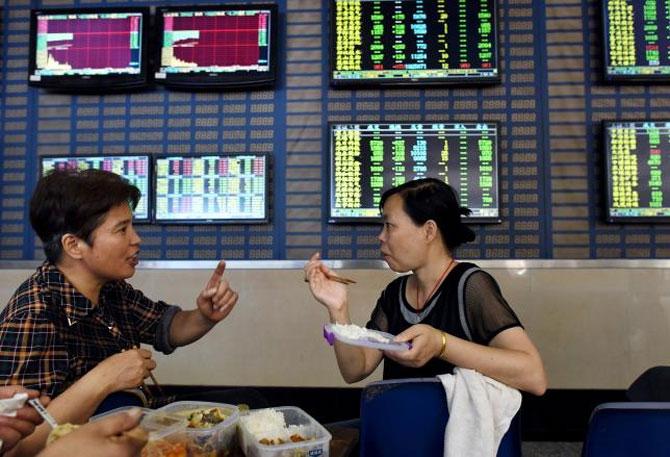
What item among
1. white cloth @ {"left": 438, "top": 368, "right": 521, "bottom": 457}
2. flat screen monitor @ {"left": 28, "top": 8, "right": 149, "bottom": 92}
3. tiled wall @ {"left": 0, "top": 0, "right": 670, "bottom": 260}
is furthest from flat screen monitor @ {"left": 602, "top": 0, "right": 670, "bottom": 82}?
flat screen monitor @ {"left": 28, "top": 8, "right": 149, "bottom": 92}

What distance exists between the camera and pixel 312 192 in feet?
11.1

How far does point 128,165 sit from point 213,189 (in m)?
0.61

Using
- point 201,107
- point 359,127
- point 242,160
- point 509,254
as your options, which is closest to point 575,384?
point 509,254

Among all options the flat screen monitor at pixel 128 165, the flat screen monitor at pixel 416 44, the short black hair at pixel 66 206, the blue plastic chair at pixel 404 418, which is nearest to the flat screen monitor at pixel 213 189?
the flat screen monitor at pixel 128 165

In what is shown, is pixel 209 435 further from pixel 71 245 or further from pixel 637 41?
pixel 637 41

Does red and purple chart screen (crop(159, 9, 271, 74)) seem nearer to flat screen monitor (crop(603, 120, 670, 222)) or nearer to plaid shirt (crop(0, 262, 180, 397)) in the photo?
plaid shirt (crop(0, 262, 180, 397))

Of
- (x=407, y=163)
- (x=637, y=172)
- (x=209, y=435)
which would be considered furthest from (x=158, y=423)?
(x=637, y=172)

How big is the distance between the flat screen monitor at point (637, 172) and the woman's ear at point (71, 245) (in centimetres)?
294

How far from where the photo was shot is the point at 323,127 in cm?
342

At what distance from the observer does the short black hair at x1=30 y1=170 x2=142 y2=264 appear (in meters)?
1.58

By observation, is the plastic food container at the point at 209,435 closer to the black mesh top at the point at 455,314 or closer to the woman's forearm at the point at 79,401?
the woman's forearm at the point at 79,401

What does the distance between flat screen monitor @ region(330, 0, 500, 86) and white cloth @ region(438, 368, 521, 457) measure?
2.42 metres

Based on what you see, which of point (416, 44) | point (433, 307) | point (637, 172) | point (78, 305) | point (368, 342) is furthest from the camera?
point (416, 44)

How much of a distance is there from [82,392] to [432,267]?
1147 mm
